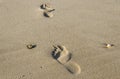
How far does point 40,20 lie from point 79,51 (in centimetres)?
66

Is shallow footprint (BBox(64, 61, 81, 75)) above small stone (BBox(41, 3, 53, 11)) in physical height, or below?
below

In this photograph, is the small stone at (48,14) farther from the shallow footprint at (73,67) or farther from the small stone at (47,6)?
the shallow footprint at (73,67)

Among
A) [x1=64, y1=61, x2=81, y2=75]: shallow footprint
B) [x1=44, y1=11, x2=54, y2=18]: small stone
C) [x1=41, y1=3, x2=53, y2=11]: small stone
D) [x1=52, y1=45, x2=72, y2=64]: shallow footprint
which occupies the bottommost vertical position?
[x1=64, y1=61, x2=81, y2=75]: shallow footprint

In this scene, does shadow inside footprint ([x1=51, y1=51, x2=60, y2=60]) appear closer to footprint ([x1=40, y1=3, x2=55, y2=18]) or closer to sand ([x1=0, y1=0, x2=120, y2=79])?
sand ([x1=0, y1=0, x2=120, y2=79])

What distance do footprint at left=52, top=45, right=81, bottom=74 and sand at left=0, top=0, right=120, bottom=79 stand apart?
3 centimetres

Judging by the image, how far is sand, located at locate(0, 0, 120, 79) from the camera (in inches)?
85.0

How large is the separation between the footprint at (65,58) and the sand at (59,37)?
34 mm

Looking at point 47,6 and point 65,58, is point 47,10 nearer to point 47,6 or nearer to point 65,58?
point 47,6

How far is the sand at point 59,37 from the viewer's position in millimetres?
2158

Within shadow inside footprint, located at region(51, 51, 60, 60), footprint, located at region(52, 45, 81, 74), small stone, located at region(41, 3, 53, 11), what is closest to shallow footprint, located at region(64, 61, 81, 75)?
footprint, located at region(52, 45, 81, 74)

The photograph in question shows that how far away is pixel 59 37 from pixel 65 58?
13.0 inches

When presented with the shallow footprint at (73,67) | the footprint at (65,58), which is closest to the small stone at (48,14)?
the footprint at (65,58)

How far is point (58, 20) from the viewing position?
9.04 ft

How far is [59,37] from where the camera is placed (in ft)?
8.27
